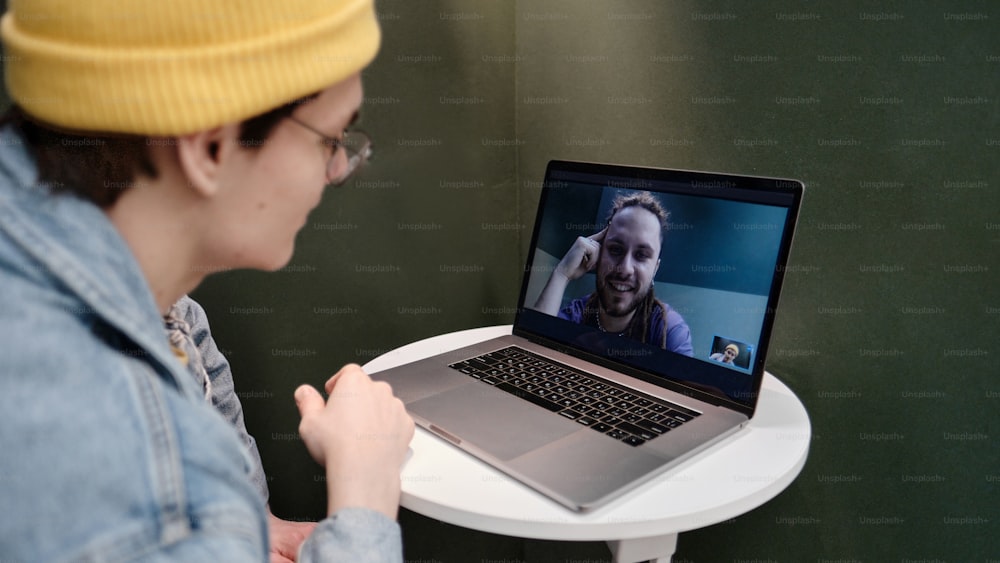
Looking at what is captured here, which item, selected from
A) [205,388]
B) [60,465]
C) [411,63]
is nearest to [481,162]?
[411,63]

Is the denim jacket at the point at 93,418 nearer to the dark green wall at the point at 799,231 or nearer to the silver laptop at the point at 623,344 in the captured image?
the silver laptop at the point at 623,344

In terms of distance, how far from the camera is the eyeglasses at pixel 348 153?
0.72 m

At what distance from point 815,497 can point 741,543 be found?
0.19 metres

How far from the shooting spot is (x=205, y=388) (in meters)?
0.90

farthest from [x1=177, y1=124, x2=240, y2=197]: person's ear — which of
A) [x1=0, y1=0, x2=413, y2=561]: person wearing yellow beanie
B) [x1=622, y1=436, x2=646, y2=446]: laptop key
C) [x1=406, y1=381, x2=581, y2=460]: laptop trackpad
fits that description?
[x1=622, y1=436, x2=646, y2=446]: laptop key

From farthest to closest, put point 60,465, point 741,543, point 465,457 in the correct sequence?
point 741,543 → point 465,457 → point 60,465

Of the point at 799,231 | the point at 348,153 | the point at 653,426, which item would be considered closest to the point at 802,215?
the point at 799,231

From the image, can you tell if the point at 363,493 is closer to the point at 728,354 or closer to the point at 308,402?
the point at 308,402

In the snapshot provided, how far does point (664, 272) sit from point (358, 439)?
1.67ft

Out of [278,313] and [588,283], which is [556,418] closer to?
[588,283]

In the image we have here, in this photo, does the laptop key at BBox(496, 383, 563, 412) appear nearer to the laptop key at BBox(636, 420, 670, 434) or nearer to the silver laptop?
the silver laptop

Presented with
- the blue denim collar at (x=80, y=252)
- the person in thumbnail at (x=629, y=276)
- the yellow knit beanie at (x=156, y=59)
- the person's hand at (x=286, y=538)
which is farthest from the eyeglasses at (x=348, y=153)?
the person's hand at (x=286, y=538)

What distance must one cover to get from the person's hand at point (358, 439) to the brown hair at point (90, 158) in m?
0.34

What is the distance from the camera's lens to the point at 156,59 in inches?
21.5
